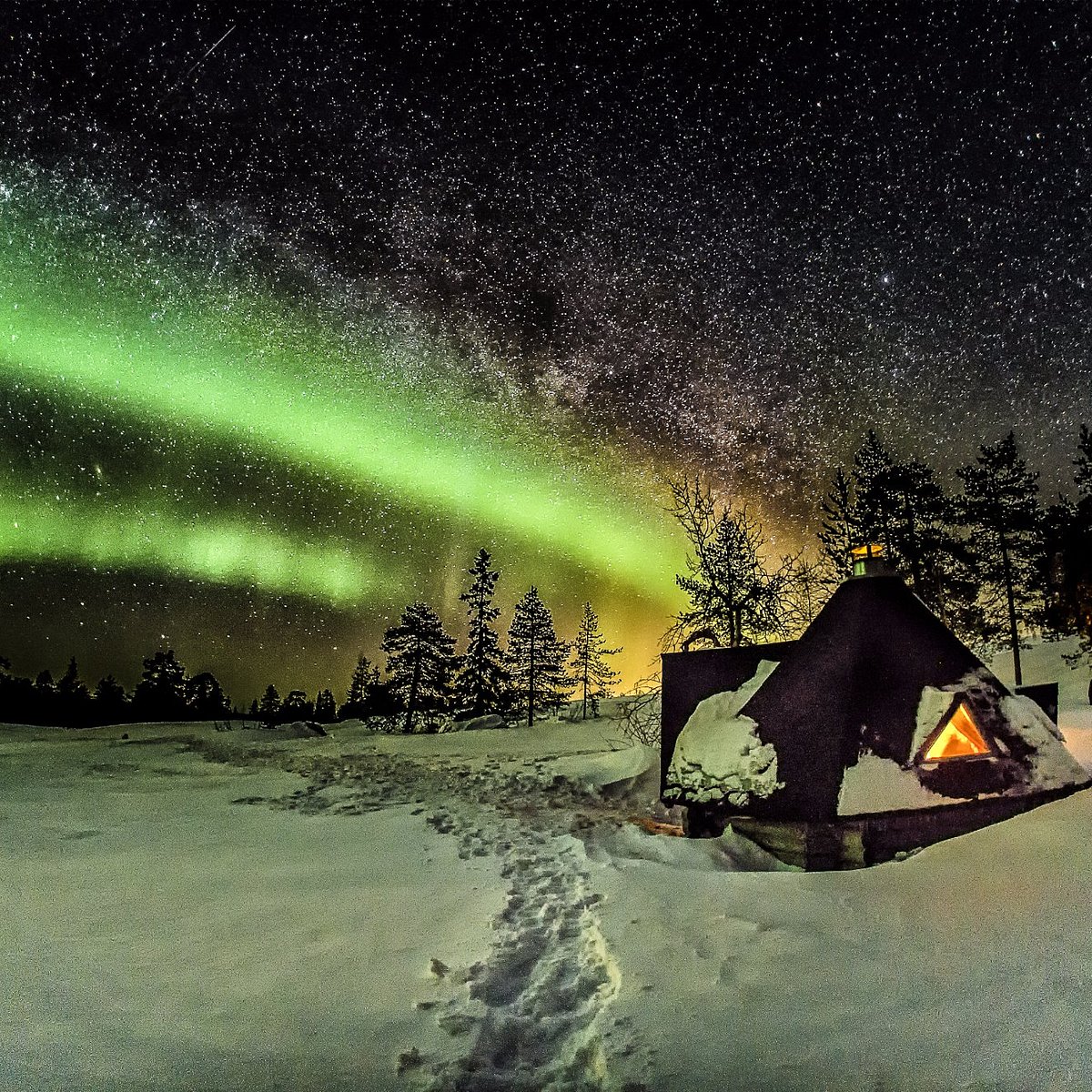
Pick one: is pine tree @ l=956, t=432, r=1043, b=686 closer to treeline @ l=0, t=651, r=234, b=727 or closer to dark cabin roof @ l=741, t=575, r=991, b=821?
dark cabin roof @ l=741, t=575, r=991, b=821

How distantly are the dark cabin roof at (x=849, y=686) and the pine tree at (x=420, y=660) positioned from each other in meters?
32.7

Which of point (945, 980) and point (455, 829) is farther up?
point (945, 980)

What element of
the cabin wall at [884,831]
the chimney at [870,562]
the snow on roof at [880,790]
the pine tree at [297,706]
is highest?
the chimney at [870,562]

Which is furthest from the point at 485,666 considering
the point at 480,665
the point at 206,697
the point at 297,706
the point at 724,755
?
the point at 297,706

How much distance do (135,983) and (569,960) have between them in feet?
10.9

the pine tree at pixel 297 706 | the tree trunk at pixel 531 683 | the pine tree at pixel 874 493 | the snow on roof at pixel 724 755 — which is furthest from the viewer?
the pine tree at pixel 297 706

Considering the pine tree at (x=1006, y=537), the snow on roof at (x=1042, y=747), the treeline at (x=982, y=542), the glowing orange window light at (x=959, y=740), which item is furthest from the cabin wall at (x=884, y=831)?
the pine tree at (x=1006, y=537)

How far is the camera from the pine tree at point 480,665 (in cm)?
3894

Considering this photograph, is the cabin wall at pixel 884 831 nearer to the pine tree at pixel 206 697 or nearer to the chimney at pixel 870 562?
the chimney at pixel 870 562

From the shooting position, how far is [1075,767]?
728cm

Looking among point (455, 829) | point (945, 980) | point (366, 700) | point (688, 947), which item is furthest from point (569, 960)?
point (366, 700)

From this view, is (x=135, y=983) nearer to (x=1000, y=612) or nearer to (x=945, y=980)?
(x=945, y=980)

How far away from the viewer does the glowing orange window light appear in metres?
6.82

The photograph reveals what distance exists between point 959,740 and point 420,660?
114ft
